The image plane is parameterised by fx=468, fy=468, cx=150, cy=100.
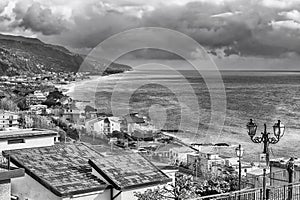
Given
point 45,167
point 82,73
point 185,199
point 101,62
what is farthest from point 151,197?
point 82,73

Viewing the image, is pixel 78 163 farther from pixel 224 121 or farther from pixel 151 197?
pixel 224 121

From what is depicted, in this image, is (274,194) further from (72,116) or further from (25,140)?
(72,116)

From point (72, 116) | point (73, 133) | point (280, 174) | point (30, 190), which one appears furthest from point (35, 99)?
point (280, 174)

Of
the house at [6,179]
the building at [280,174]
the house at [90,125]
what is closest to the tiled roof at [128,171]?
the building at [280,174]

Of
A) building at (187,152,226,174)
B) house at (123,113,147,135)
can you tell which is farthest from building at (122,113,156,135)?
building at (187,152,226,174)

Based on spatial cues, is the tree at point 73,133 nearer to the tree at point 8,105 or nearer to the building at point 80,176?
the tree at point 8,105
